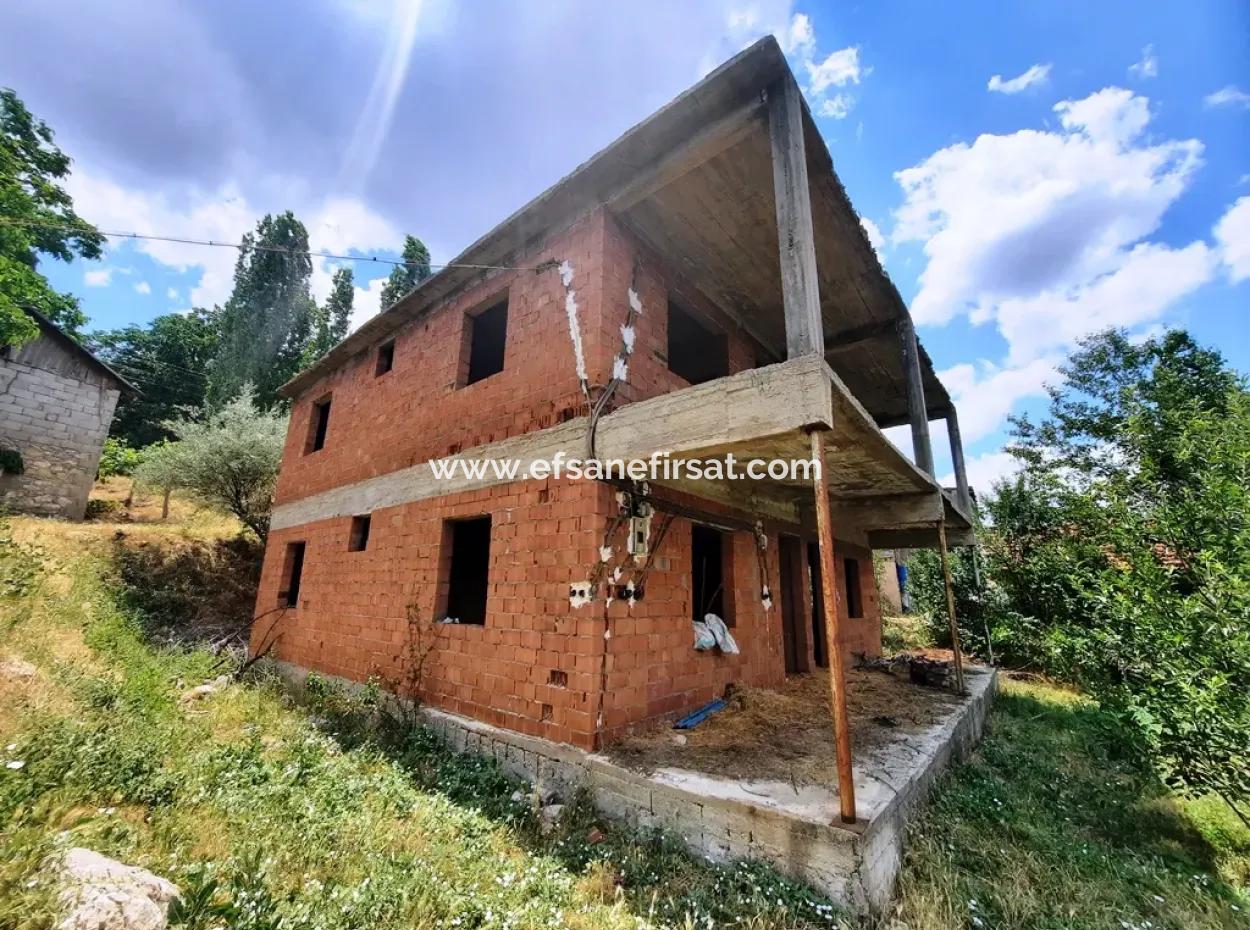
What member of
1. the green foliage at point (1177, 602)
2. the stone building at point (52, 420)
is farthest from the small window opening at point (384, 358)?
the stone building at point (52, 420)

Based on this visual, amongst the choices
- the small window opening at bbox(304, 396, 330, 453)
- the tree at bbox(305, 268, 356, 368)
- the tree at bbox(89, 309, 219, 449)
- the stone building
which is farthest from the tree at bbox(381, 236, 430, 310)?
the small window opening at bbox(304, 396, 330, 453)

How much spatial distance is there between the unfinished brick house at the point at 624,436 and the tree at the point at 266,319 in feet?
63.5

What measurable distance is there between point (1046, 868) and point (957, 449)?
22.6ft

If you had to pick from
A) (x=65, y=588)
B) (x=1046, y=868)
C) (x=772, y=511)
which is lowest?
(x=1046, y=868)

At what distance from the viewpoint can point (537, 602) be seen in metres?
4.77

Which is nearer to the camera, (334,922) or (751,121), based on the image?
(334,922)

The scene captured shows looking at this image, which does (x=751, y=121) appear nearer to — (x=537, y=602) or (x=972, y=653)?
(x=537, y=602)

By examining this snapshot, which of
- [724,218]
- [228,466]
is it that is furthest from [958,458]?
[228,466]

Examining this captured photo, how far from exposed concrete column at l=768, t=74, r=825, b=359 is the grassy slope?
3449 mm

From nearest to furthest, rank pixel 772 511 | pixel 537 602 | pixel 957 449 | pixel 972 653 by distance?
pixel 537 602, pixel 772 511, pixel 957 449, pixel 972 653

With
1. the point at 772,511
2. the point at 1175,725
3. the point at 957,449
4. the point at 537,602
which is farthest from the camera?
the point at 957,449

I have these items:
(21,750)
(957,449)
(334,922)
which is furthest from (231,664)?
(957,449)

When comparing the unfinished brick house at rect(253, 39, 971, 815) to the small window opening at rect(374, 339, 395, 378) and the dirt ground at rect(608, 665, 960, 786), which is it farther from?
the dirt ground at rect(608, 665, 960, 786)

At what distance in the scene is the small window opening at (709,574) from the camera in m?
6.36
